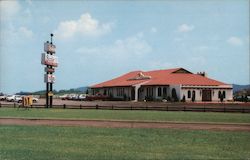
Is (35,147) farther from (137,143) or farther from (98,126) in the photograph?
(98,126)

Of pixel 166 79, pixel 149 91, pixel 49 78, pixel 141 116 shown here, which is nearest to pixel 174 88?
pixel 166 79

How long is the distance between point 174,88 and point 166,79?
4.18 meters

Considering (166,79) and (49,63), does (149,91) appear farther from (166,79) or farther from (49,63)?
(49,63)

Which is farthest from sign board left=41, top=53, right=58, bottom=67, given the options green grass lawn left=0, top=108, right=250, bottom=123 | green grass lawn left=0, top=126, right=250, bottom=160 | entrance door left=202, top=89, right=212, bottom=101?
green grass lawn left=0, top=126, right=250, bottom=160

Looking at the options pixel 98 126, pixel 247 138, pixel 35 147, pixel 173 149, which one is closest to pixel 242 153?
pixel 173 149

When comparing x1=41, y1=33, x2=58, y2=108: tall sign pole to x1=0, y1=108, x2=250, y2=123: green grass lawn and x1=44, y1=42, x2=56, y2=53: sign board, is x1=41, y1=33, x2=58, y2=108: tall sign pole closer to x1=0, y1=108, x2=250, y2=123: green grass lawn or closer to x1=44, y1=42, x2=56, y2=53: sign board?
x1=44, y1=42, x2=56, y2=53: sign board

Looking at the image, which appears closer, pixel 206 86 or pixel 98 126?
pixel 98 126

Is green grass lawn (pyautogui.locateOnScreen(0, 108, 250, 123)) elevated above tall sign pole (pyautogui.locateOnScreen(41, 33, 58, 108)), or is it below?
below

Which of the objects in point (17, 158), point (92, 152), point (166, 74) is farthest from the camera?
point (166, 74)

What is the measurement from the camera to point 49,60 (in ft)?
170

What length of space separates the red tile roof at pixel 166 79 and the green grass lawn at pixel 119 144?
46117 millimetres

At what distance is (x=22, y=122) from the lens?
27938mm

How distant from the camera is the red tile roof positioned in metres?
69.8

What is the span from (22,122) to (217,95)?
153 ft
